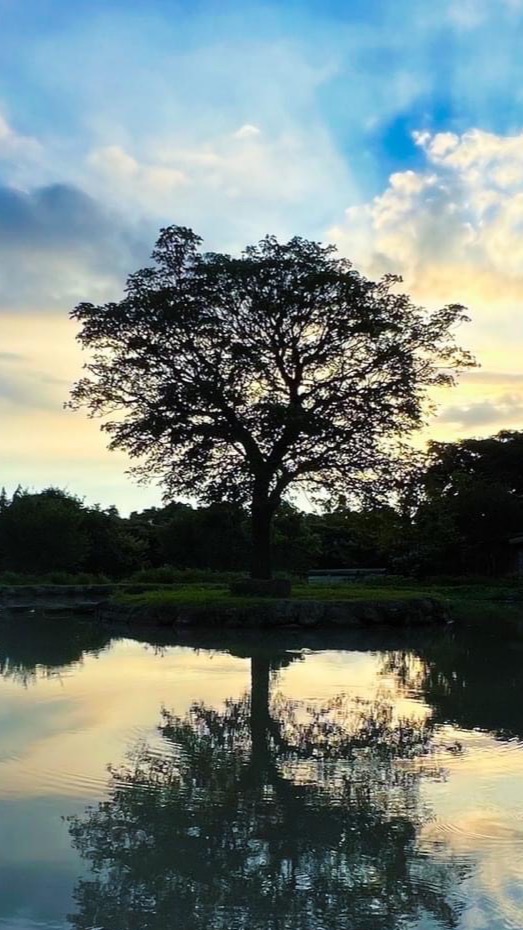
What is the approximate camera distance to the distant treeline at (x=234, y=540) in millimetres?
22984

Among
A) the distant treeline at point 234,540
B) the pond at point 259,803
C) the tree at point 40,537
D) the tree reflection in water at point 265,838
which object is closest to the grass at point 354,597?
the distant treeline at point 234,540

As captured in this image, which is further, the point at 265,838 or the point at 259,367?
the point at 259,367

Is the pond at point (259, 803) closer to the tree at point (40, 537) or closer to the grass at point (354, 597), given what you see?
the grass at point (354, 597)

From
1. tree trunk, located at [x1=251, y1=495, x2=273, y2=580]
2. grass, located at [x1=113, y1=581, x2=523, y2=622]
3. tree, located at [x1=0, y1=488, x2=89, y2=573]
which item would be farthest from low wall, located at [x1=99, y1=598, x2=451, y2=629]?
tree, located at [x1=0, y1=488, x2=89, y2=573]

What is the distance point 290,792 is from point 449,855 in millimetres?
1059

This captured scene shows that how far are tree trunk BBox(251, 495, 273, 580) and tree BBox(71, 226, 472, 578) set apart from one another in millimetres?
29

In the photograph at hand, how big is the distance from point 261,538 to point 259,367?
3514 millimetres

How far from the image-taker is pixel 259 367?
16297 mm

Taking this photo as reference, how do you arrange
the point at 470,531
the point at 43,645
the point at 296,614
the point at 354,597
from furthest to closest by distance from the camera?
1. the point at 470,531
2. the point at 354,597
3. the point at 296,614
4. the point at 43,645

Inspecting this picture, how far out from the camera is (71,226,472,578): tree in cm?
1605

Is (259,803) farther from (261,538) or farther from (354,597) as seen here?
(261,538)

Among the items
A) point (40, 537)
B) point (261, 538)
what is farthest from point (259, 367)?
point (40, 537)

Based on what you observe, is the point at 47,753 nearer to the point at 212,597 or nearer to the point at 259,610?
the point at 259,610

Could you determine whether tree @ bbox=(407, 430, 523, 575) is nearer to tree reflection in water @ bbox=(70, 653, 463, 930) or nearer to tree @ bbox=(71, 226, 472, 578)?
tree @ bbox=(71, 226, 472, 578)
